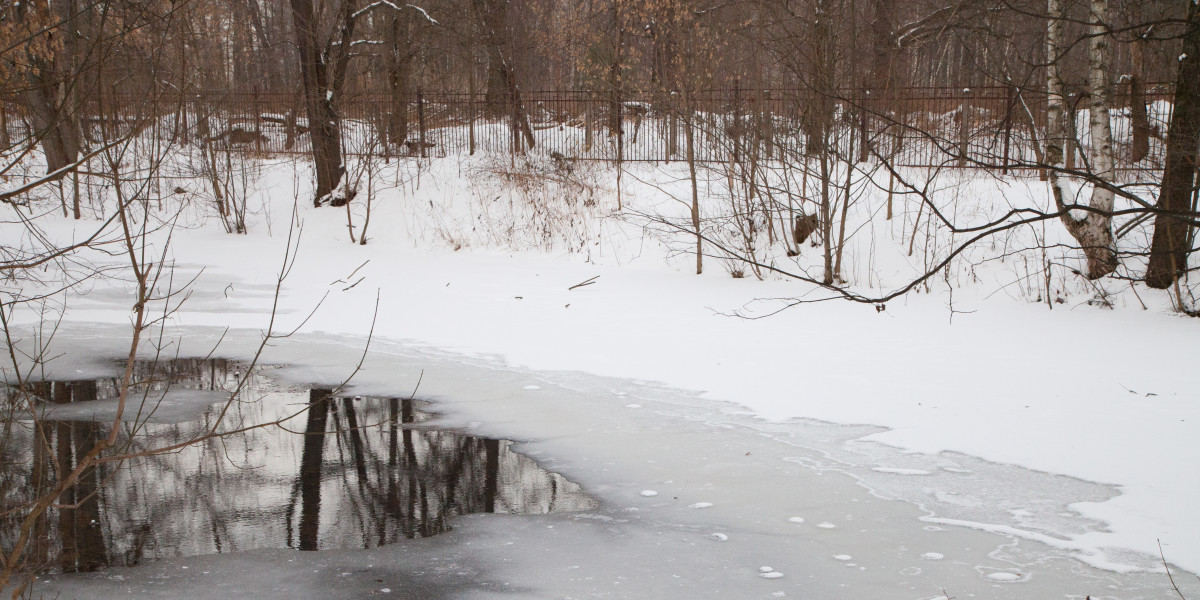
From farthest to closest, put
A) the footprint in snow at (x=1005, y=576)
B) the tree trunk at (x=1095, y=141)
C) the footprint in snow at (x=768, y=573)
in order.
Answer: the tree trunk at (x=1095, y=141) → the footprint in snow at (x=768, y=573) → the footprint in snow at (x=1005, y=576)

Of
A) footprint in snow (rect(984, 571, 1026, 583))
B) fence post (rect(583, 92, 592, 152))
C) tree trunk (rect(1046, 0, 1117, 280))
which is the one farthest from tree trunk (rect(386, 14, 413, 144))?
footprint in snow (rect(984, 571, 1026, 583))

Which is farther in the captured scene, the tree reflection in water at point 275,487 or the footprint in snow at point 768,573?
the tree reflection in water at point 275,487

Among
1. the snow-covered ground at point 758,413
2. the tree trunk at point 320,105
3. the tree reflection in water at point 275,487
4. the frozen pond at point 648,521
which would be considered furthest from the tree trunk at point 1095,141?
the tree trunk at point 320,105

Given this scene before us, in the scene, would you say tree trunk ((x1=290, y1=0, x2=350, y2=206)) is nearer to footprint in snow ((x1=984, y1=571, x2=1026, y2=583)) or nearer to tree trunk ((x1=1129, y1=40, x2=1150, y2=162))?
tree trunk ((x1=1129, y1=40, x2=1150, y2=162))

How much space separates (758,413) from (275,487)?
3.70 m

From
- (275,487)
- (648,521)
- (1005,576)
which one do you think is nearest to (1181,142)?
(1005,576)

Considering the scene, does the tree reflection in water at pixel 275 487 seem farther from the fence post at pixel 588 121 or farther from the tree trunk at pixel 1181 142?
the fence post at pixel 588 121

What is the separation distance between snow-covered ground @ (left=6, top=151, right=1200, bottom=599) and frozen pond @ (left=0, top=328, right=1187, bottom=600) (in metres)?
0.02

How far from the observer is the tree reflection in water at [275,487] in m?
4.99

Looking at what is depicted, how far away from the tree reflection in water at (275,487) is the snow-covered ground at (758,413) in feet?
0.78

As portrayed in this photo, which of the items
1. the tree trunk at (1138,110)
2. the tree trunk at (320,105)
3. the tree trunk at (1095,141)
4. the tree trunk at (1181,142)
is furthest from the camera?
the tree trunk at (320,105)

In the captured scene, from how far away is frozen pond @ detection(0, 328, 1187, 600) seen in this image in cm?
442

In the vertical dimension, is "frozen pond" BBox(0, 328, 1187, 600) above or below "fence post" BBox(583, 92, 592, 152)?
below

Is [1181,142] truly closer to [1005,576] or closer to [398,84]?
[1005,576]
